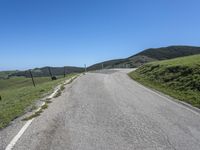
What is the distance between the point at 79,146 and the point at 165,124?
2.72 meters

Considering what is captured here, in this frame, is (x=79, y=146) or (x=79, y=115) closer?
Result: (x=79, y=146)

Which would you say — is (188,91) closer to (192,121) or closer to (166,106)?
(166,106)

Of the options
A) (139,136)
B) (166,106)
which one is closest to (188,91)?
(166,106)

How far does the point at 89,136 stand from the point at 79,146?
64 centimetres

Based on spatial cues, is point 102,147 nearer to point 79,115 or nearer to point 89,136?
point 89,136

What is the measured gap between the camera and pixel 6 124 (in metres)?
7.07

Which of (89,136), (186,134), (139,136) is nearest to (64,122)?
(89,136)

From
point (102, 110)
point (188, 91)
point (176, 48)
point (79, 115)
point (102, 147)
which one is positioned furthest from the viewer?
point (176, 48)

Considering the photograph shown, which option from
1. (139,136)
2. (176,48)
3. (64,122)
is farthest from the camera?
(176,48)

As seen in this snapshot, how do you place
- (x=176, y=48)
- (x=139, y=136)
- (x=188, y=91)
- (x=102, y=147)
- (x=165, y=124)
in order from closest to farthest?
(x=102, y=147)
(x=139, y=136)
(x=165, y=124)
(x=188, y=91)
(x=176, y=48)

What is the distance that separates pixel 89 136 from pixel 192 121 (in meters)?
3.21

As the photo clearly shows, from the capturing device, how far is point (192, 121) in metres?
6.80

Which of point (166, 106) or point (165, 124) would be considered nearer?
point (165, 124)

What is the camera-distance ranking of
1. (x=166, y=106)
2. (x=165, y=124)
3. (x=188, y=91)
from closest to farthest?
(x=165, y=124)
(x=166, y=106)
(x=188, y=91)
